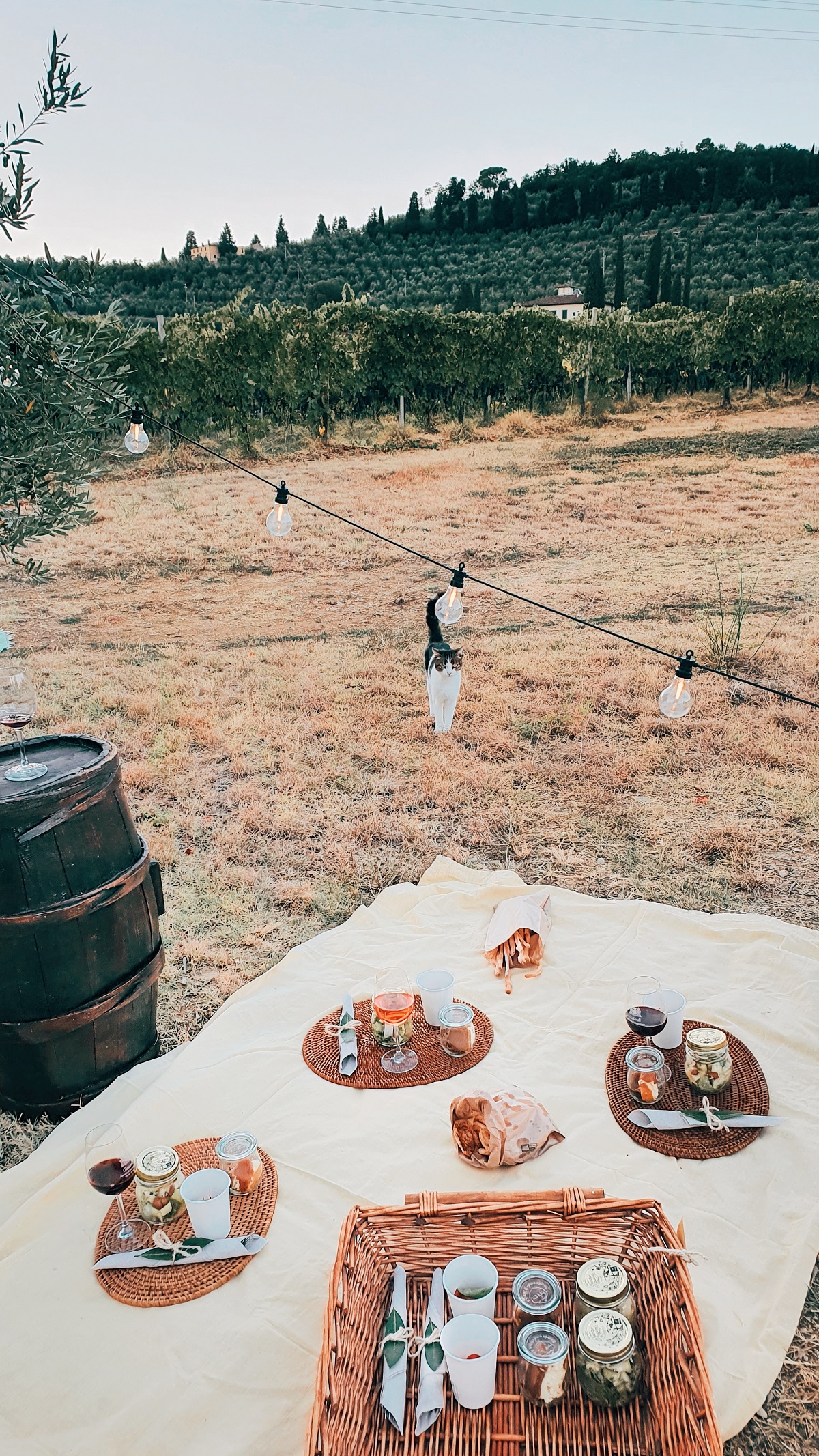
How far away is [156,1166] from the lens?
2.38 meters

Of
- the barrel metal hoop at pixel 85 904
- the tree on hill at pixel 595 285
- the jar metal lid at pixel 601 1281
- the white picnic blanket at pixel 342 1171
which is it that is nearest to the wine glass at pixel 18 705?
the barrel metal hoop at pixel 85 904

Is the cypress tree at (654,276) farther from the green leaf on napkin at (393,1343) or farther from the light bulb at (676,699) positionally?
the green leaf on napkin at (393,1343)

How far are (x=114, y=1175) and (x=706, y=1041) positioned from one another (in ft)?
6.10

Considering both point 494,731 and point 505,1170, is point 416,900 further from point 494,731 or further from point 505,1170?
point 494,731

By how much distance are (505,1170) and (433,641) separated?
7.22 ft

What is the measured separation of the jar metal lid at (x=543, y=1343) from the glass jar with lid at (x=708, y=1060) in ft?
3.59

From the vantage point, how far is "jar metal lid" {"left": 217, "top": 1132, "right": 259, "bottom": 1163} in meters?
2.52

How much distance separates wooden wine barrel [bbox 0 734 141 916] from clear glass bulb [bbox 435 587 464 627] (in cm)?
155

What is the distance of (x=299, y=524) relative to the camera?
13.6 metres

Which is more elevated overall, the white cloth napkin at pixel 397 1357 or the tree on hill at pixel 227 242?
the tree on hill at pixel 227 242

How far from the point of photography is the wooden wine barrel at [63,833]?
2.94 meters

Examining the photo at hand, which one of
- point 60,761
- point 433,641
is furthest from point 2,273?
point 433,641

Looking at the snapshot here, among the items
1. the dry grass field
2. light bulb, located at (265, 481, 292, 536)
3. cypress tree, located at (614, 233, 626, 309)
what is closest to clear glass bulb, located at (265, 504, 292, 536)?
light bulb, located at (265, 481, 292, 536)

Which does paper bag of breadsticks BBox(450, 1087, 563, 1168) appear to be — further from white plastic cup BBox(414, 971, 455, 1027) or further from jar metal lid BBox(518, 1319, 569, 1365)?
jar metal lid BBox(518, 1319, 569, 1365)
